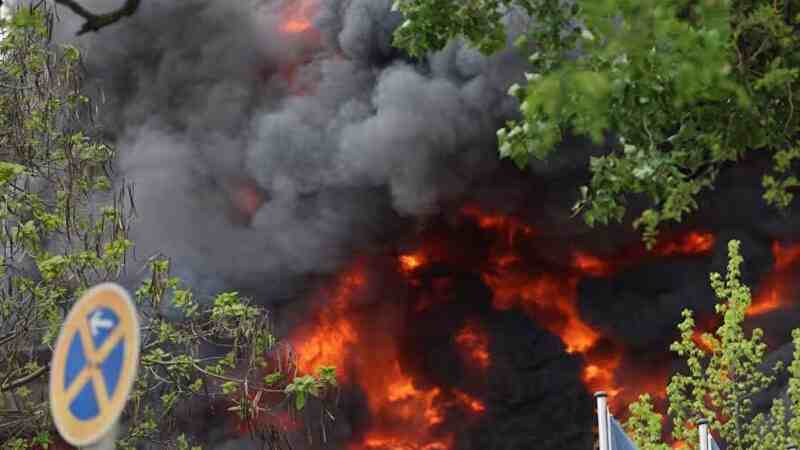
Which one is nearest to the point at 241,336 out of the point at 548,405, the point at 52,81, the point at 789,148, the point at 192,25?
the point at 52,81

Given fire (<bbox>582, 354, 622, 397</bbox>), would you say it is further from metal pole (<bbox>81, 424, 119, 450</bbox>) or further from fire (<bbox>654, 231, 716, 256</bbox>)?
metal pole (<bbox>81, 424, 119, 450</bbox>)

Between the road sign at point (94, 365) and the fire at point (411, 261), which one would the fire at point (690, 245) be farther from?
the road sign at point (94, 365)

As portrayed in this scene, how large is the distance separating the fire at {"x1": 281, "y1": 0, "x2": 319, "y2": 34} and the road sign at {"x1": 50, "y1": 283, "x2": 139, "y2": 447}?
36.9m

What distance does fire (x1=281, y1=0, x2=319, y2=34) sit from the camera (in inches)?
1570

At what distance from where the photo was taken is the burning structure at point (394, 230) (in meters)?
36.7

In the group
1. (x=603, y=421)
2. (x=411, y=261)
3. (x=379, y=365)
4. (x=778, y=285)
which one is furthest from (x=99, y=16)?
(x=778, y=285)

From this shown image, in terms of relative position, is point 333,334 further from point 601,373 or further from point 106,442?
point 106,442

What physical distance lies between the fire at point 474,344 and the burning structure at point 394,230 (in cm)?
5

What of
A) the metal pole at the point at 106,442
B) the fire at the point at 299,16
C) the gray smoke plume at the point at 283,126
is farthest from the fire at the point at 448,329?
the metal pole at the point at 106,442

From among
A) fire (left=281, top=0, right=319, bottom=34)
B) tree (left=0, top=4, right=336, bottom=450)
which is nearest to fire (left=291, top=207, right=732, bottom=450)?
fire (left=281, top=0, right=319, bottom=34)

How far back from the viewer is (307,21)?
131 feet

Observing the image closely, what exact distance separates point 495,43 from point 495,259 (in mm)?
33233

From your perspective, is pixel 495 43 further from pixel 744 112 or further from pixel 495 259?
pixel 495 259

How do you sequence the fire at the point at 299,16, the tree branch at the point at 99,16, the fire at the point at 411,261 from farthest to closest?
the fire at the point at 299,16, the fire at the point at 411,261, the tree branch at the point at 99,16
